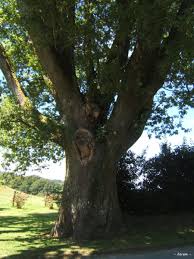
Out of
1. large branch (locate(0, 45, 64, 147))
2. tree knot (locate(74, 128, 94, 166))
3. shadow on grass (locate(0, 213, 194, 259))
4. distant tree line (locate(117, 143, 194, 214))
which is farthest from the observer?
distant tree line (locate(117, 143, 194, 214))

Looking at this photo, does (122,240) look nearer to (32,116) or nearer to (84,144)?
(84,144)

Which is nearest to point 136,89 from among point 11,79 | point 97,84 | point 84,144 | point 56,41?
point 97,84

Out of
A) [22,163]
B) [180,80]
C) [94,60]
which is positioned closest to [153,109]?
[180,80]

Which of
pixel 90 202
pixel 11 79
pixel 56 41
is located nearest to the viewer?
pixel 90 202

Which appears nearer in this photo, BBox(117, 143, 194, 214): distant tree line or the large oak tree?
the large oak tree

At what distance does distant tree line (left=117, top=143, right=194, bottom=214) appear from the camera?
16938 millimetres

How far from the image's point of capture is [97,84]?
1404 cm

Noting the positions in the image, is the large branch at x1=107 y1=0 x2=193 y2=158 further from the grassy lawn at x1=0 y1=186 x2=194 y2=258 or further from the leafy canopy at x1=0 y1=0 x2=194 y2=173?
the grassy lawn at x1=0 y1=186 x2=194 y2=258

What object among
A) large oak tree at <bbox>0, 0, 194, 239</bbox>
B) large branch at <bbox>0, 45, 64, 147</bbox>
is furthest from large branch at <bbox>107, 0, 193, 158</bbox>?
large branch at <bbox>0, 45, 64, 147</bbox>

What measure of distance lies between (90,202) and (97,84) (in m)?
3.71

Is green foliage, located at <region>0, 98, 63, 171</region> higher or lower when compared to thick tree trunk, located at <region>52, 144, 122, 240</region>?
higher

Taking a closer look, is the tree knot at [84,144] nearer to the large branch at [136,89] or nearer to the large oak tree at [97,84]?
the large oak tree at [97,84]

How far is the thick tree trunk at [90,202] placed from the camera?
13.1 metres

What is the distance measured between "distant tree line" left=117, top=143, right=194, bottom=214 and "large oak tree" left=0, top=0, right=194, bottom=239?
2.92 meters
